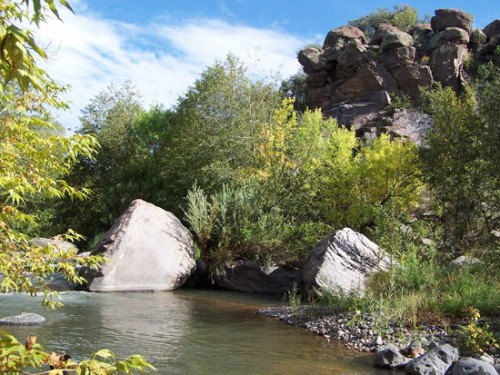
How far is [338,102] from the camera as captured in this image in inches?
1412

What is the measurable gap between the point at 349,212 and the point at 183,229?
549 centimetres

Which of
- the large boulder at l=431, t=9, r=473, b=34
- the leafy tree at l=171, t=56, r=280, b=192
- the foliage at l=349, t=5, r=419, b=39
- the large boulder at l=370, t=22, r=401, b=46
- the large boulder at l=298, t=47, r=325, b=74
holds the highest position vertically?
the foliage at l=349, t=5, r=419, b=39

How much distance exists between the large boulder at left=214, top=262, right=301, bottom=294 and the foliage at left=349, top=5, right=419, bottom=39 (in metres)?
31.2

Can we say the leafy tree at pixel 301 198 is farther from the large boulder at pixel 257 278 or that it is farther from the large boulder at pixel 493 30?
the large boulder at pixel 493 30

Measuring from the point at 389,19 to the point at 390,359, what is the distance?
146 feet

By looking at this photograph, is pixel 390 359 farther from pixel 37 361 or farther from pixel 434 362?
pixel 37 361

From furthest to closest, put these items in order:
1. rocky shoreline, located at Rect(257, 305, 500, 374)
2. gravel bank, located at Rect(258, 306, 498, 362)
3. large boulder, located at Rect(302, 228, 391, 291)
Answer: large boulder, located at Rect(302, 228, 391, 291), gravel bank, located at Rect(258, 306, 498, 362), rocky shoreline, located at Rect(257, 305, 500, 374)

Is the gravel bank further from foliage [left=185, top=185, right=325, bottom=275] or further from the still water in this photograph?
foliage [left=185, top=185, right=325, bottom=275]

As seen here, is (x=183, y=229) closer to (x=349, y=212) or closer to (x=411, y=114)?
(x=349, y=212)

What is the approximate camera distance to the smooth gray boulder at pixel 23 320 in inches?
Answer: 338

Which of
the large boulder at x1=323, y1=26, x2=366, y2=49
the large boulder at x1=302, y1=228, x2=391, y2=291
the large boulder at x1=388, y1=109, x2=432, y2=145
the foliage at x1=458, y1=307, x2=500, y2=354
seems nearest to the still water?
the foliage at x1=458, y1=307, x2=500, y2=354

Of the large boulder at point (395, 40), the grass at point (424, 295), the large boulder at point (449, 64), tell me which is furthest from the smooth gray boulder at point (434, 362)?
the large boulder at point (395, 40)

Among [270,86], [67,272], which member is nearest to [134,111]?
[270,86]

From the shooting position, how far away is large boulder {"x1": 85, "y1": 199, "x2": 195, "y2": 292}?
13.8 metres
